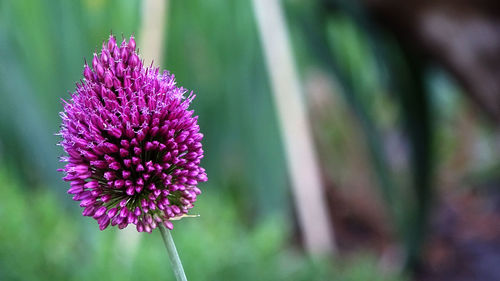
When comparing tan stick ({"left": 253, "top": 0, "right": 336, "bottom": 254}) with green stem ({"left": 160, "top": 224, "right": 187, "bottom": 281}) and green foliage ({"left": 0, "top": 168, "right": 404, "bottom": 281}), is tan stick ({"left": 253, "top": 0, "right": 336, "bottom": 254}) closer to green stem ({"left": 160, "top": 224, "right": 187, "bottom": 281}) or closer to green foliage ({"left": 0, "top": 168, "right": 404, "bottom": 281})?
green foliage ({"left": 0, "top": 168, "right": 404, "bottom": 281})

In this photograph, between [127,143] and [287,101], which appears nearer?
[127,143]

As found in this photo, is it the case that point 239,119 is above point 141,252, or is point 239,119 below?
above

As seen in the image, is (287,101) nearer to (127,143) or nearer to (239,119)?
(239,119)

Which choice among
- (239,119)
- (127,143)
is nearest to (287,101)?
(239,119)

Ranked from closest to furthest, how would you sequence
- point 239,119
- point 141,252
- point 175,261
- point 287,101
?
point 175,261 → point 141,252 → point 287,101 → point 239,119

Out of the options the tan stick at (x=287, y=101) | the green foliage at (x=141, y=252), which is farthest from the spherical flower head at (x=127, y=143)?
the tan stick at (x=287, y=101)

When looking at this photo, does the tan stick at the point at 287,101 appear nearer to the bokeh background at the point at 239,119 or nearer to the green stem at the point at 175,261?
the bokeh background at the point at 239,119

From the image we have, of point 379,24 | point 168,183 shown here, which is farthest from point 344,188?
point 168,183

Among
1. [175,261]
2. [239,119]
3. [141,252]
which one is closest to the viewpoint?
[175,261]
